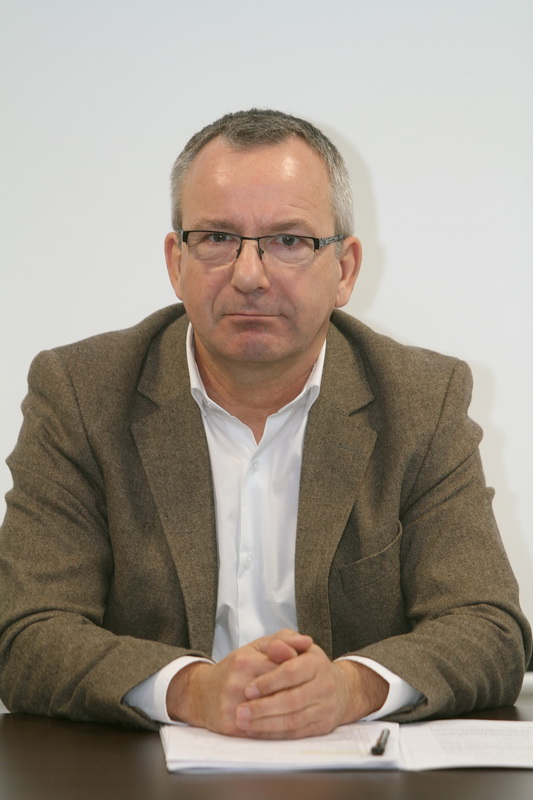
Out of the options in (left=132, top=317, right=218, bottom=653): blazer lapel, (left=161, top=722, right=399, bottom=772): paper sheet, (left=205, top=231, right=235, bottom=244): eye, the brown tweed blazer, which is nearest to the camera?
(left=161, top=722, right=399, bottom=772): paper sheet

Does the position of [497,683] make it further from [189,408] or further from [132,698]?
[189,408]

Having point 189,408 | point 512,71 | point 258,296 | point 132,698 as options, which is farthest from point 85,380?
point 512,71

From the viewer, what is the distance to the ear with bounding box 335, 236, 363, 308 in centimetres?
251

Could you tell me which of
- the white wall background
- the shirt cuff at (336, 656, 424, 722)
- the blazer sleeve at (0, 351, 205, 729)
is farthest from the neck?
the shirt cuff at (336, 656, 424, 722)

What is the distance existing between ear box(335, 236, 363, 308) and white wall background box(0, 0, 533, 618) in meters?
0.27

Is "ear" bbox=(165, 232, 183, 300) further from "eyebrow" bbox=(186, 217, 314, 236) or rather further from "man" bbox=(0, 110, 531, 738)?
"eyebrow" bbox=(186, 217, 314, 236)

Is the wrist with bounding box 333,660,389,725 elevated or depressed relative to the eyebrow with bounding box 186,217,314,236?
depressed

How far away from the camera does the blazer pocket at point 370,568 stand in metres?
2.19

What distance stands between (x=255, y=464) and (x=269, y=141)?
746 millimetres

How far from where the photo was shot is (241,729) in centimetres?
160

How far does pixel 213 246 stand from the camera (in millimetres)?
2283

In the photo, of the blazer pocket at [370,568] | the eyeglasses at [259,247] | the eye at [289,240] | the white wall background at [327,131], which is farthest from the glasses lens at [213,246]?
the blazer pocket at [370,568]

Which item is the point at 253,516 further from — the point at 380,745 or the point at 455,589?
the point at 380,745

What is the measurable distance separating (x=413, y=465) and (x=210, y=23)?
4.53 ft
